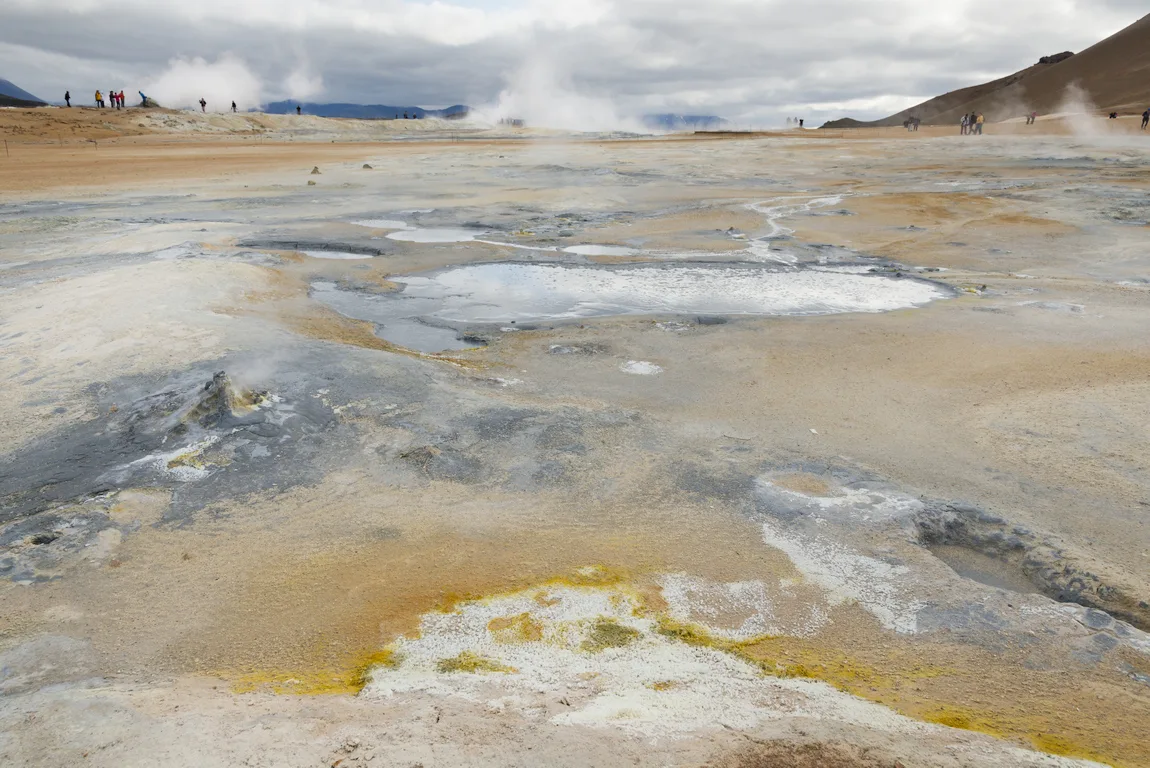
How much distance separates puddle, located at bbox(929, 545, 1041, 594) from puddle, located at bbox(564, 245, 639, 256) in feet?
25.1

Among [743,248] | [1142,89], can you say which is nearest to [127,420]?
[743,248]

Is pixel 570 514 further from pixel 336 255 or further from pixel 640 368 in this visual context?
pixel 336 255

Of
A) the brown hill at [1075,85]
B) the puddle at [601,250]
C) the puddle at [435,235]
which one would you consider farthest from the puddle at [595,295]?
the brown hill at [1075,85]

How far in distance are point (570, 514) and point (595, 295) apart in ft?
15.9

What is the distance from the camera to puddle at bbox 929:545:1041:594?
145 inches

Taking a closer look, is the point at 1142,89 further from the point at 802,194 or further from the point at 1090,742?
the point at 1090,742

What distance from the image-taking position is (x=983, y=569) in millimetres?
3799

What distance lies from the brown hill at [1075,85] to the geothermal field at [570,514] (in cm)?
4781

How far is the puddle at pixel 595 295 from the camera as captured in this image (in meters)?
7.88

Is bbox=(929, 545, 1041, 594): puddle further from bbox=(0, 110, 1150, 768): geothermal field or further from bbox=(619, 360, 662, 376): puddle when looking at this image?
bbox=(619, 360, 662, 376): puddle

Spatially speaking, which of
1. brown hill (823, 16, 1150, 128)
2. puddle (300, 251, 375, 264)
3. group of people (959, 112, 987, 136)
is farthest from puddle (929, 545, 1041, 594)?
brown hill (823, 16, 1150, 128)

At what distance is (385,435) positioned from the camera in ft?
16.2

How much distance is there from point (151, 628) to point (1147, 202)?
17.7 meters

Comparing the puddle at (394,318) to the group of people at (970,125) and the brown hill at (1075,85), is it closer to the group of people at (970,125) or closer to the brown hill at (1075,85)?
the group of people at (970,125)
